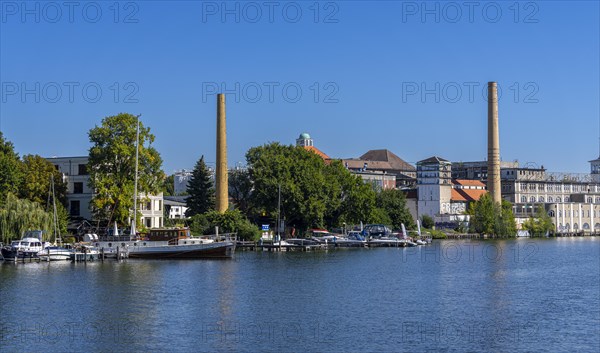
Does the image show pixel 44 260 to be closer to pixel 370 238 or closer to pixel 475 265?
pixel 475 265

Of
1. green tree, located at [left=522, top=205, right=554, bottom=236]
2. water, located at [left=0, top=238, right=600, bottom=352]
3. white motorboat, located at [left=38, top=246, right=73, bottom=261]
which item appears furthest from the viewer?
green tree, located at [left=522, top=205, right=554, bottom=236]

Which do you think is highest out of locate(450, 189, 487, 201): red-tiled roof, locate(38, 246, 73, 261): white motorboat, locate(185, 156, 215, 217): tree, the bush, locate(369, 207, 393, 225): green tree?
locate(450, 189, 487, 201): red-tiled roof

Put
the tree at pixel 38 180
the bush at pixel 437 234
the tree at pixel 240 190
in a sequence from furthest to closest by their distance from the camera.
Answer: the bush at pixel 437 234
the tree at pixel 240 190
the tree at pixel 38 180

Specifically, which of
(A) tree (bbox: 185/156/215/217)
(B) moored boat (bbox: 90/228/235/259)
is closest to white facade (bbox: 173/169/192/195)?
(A) tree (bbox: 185/156/215/217)

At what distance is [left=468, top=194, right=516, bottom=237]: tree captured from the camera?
147625 mm

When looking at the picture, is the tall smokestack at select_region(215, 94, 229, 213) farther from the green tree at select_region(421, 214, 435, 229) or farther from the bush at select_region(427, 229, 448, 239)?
the green tree at select_region(421, 214, 435, 229)

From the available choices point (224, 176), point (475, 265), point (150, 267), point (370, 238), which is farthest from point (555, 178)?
point (150, 267)

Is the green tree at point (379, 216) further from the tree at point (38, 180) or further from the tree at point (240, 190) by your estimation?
the tree at point (38, 180)

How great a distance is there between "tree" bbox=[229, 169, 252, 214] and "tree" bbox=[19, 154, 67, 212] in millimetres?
34385

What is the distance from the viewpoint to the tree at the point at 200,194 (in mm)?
109188

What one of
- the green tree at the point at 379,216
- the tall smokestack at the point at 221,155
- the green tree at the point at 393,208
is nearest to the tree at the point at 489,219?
the green tree at the point at 393,208

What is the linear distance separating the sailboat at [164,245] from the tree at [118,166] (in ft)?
13.7

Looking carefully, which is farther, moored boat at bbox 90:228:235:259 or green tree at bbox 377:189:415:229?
green tree at bbox 377:189:415:229

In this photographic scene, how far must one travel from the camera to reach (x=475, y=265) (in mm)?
75375
